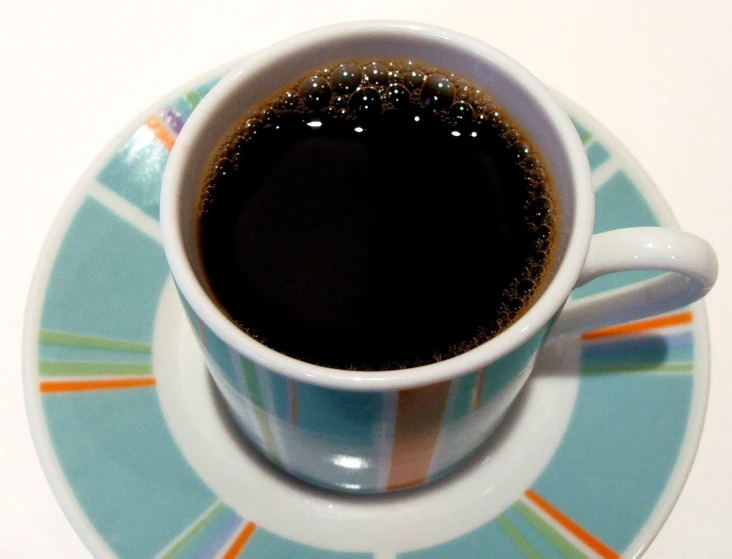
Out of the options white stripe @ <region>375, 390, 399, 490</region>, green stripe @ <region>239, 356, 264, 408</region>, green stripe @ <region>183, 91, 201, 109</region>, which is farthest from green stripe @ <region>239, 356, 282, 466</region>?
green stripe @ <region>183, 91, 201, 109</region>

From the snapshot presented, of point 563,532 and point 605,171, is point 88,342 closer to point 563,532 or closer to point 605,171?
point 563,532

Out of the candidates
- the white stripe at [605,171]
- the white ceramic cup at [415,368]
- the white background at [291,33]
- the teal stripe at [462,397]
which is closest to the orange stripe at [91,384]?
the white ceramic cup at [415,368]

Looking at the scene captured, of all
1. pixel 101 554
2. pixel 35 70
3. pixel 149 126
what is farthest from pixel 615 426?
pixel 35 70

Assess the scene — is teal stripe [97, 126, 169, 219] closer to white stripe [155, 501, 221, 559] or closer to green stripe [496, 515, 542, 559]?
white stripe [155, 501, 221, 559]

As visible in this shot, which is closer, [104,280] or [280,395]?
[280,395]

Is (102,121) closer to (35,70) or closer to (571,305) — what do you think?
(35,70)

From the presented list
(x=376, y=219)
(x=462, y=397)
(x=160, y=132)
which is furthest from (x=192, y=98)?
(x=462, y=397)

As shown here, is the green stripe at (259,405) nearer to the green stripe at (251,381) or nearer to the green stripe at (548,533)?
the green stripe at (251,381)
